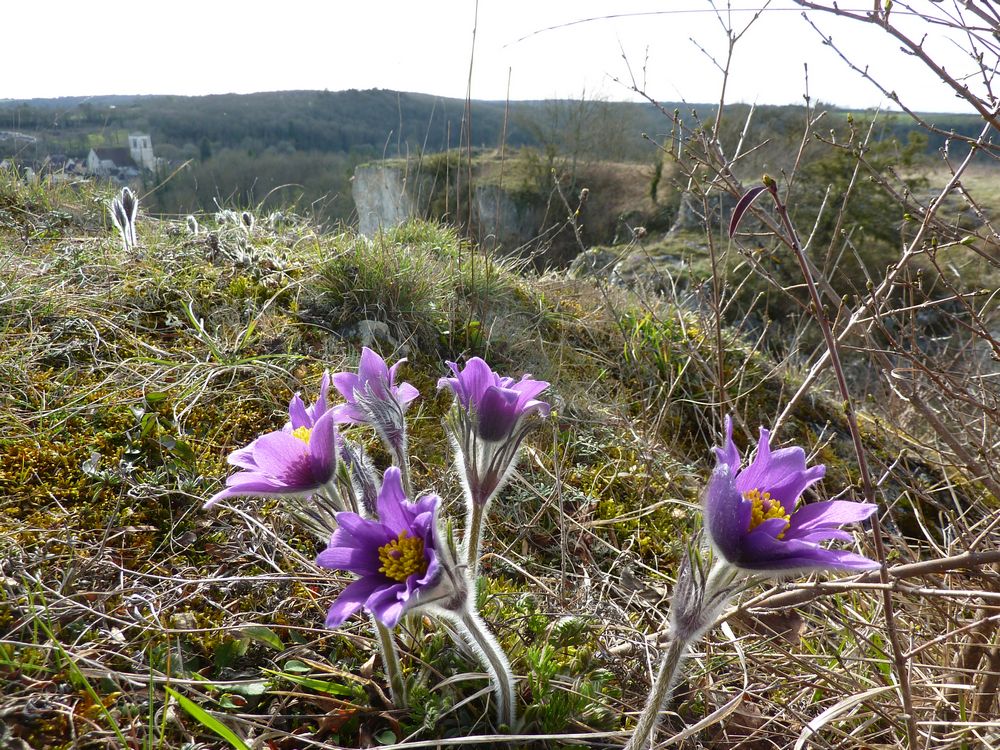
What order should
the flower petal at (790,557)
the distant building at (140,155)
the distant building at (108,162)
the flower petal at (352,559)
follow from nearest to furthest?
1. the flower petal at (790,557)
2. the flower petal at (352,559)
3. the distant building at (108,162)
4. the distant building at (140,155)

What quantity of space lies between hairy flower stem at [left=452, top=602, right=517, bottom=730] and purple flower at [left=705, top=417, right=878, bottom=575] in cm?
47

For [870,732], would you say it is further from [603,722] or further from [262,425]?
[262,425]

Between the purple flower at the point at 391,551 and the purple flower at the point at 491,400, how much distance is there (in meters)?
0.30

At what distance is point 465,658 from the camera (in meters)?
1.52

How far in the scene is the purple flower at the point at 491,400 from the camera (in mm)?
1341

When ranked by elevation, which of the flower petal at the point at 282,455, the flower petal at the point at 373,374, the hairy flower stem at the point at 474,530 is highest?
the flower petal at the point at 373,374

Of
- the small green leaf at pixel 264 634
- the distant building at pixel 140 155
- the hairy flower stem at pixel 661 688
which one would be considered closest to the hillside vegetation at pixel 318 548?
the small green leaf at pixel 264 634

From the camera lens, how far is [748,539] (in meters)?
1.03

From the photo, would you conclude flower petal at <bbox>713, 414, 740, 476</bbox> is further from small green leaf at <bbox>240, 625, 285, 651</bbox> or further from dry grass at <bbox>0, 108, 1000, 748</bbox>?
small green leaf at <bbox>240, 625, 285, 651</bbox>

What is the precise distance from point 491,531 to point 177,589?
100 cm

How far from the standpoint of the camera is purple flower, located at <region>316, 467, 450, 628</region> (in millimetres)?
1054

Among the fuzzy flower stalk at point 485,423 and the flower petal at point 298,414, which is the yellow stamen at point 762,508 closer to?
the fuzzy flower stalk at point 485,423

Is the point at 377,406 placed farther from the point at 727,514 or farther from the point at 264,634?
the point at 727,514

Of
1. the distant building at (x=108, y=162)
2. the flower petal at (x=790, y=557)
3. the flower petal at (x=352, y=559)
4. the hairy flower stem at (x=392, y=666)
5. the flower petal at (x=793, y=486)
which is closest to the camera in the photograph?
the flower petal at (x=790, y=557)
